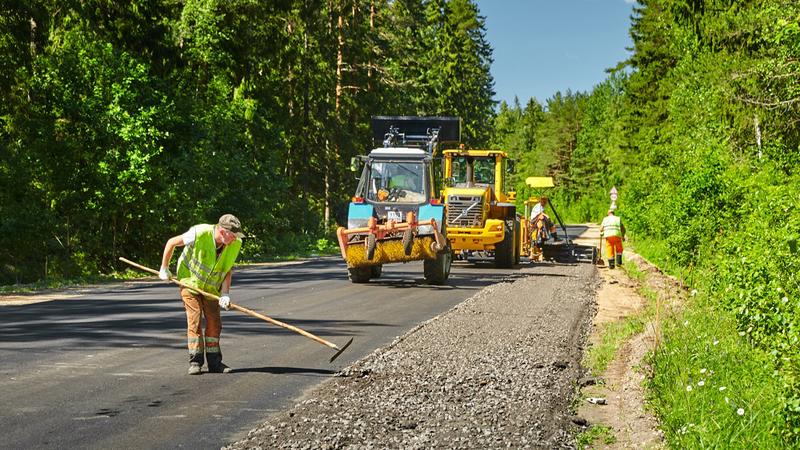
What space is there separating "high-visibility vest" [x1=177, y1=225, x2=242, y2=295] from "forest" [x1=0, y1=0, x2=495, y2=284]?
16.2 meters

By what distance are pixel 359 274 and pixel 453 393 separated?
1296 centimetres

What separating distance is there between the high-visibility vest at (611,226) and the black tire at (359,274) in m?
8.46

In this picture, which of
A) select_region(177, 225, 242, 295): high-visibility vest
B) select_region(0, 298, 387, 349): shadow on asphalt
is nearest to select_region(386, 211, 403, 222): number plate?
select_region(0, 298, 387, 349): shadow on asphalt

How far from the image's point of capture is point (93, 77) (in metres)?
26.6

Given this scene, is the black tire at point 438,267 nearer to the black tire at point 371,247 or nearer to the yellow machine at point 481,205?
the black tire at point 371,247

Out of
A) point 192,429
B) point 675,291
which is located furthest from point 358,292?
point 192,429

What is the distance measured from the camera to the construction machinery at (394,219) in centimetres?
2006

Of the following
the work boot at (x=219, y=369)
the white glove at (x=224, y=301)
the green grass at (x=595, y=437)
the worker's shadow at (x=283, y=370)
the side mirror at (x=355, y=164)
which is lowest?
the green grass at (x=595, y=437)

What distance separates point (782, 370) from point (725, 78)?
17.3 m

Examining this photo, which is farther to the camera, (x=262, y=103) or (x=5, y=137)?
(x=262, y=103)

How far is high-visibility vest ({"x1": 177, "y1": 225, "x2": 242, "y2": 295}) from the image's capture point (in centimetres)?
948

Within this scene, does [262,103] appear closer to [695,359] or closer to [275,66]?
[275,66]

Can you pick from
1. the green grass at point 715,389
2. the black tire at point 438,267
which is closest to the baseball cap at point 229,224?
the green grass at point 715,389

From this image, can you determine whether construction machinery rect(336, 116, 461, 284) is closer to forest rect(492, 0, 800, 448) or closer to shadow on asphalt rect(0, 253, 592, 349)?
shadow on asphalt rect(0, 253, 592, 349)
